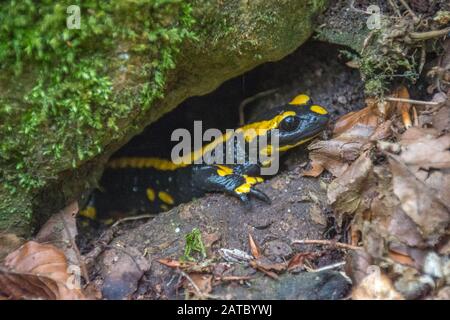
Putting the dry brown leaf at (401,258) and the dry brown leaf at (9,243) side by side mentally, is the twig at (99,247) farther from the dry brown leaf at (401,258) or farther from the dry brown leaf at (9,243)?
the dry brown leaf at (401,258)

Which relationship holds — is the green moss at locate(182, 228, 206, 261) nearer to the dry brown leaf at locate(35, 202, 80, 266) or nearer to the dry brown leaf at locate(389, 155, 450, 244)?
the dry brown leaf at locate(35, 202, 80, 266)

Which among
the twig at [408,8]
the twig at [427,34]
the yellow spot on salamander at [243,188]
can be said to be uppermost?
the twig at [408,8]

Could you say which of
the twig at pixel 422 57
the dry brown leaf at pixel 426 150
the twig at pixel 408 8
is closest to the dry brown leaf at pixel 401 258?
the dry brown leaf at pixel 426 150

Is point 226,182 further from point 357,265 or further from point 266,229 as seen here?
point 357,265

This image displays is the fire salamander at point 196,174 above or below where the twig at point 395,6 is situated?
Result: below

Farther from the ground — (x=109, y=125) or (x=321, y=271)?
(x=109, y=125)

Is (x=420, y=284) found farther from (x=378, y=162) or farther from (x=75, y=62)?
(x=75, y=62)

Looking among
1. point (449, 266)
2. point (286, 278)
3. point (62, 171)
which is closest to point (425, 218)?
point (449, 266)

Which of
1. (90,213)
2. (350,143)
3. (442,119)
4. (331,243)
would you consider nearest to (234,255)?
(331,243)
